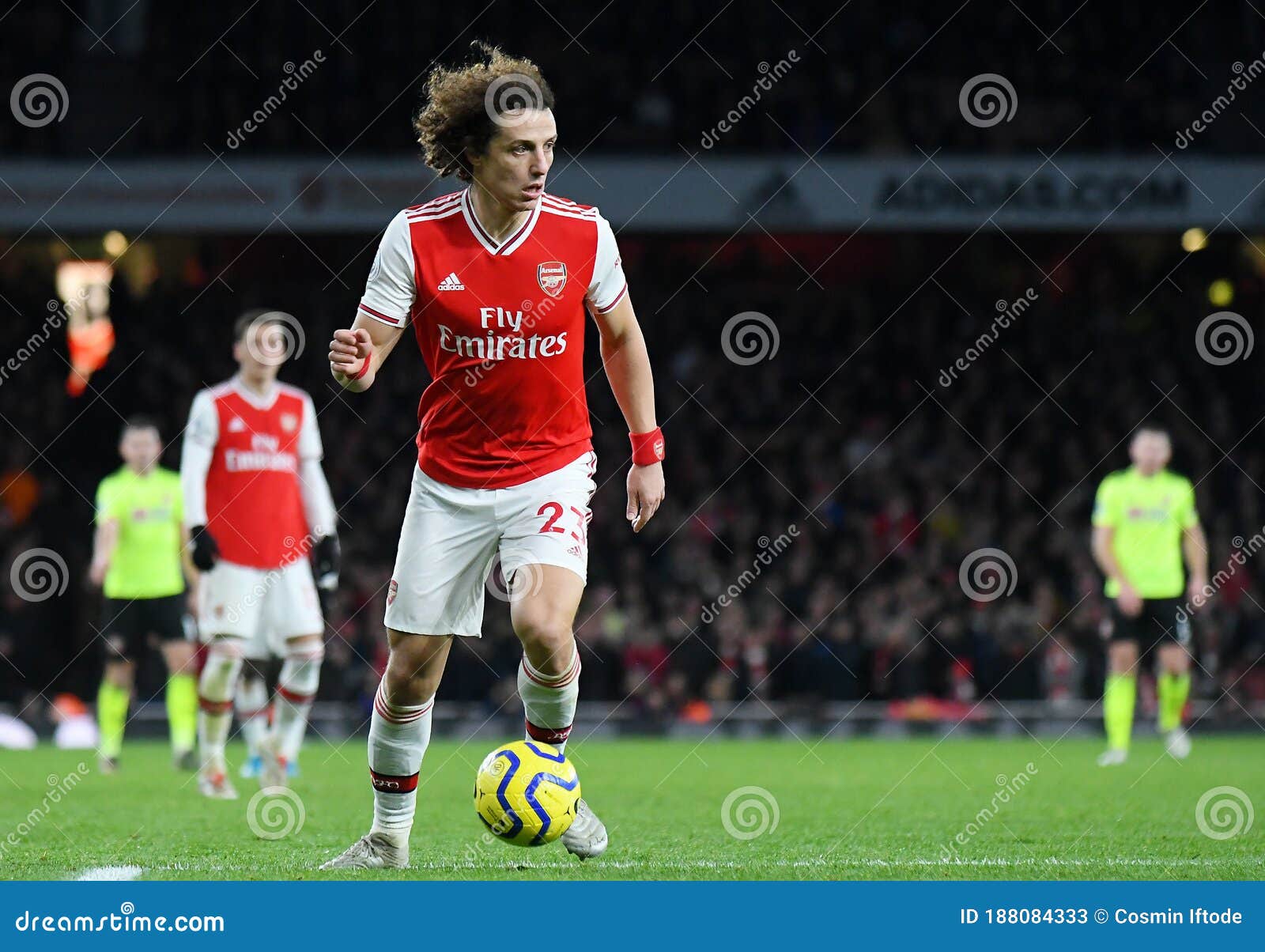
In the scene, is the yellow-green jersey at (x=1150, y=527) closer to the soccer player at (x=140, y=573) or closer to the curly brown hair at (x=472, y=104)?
the soccer player at (x=140, y=573)

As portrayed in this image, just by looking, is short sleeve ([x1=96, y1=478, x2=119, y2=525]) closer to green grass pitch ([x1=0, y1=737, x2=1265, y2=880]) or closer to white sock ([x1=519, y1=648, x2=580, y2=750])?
green grass pitch ([x1=0, y1=737, x2=1265, y2=880])

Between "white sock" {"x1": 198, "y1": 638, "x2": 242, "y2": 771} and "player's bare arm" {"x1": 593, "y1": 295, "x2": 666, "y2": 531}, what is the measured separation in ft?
11.9

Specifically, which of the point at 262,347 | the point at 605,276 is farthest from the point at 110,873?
the point at 262,347

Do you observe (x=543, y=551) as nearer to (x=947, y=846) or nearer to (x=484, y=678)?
(x=947, y=846)

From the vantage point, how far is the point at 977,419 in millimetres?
19844

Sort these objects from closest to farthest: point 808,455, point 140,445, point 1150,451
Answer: point 140,445, point 1150,451, point 808,455

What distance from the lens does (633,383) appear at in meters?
5.59

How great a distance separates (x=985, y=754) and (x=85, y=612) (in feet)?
30.3

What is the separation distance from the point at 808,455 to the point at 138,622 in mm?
9487

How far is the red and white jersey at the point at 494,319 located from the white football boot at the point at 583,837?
1105 mm

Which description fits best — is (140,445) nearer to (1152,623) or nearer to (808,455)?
(1152,623)

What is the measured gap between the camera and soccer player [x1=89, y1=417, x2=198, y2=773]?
10.9 meters

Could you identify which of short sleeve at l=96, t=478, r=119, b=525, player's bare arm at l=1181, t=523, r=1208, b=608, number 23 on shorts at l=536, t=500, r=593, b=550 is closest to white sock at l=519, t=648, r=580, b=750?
number 23 on shorts at l=536, t=500, r=593, b=550

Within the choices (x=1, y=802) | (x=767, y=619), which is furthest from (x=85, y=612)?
(x=1, y=802)
